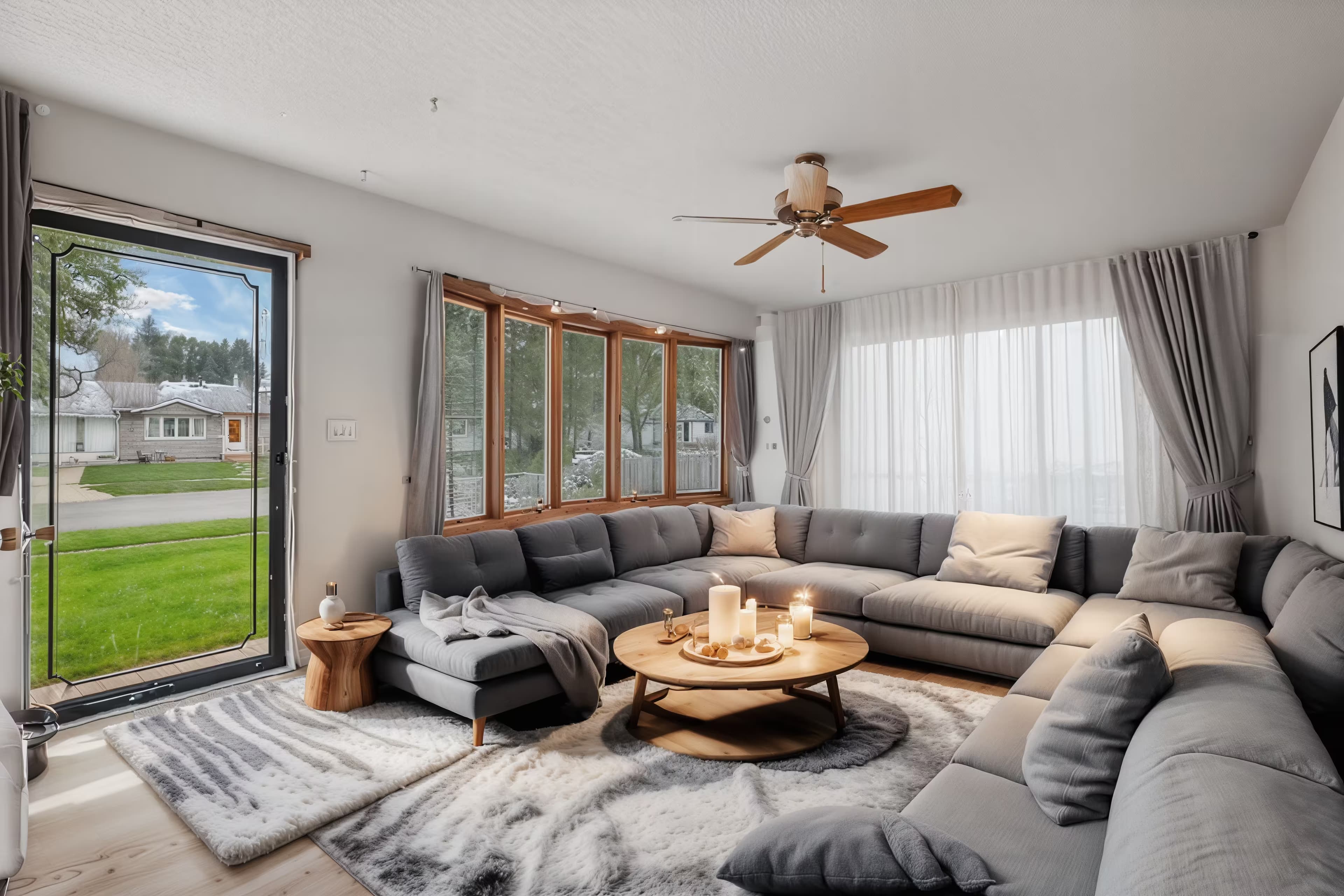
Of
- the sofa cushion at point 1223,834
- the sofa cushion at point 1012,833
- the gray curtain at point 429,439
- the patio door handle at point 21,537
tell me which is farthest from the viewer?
the gray curtain at point 429,439

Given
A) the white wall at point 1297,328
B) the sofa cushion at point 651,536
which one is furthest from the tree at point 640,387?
the white wall at point 1297,328

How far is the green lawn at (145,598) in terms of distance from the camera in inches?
121

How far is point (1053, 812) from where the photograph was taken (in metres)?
1.59

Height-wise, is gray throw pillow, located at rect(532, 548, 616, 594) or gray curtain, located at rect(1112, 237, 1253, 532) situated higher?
gray curtain, located at rect(1112, 237, 1253, 532)

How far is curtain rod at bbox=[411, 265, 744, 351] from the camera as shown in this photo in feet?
14.3

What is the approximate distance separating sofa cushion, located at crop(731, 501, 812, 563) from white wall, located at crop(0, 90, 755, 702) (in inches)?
101

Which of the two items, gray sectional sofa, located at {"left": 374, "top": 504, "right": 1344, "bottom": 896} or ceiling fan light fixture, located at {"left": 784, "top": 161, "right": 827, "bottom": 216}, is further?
ceiling fan light fixture, located at {"left": 784, "top": 161, "right": 827, "bottom": 216}

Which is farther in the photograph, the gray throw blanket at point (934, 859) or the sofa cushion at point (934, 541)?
the sofa cushion at point (934, 541)

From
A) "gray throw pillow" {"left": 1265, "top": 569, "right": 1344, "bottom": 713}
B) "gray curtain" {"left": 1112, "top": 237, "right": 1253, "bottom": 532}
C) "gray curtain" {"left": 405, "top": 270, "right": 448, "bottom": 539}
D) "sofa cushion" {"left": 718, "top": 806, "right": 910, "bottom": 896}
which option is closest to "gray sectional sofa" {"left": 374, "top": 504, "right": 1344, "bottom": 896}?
"gray throw pillow" {"left": 1265, "top": 569, "right": 1344, "bottom": 713}

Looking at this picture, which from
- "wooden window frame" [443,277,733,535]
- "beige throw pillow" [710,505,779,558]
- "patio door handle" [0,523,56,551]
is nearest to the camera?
"patio door handle" [0,523,56,551]

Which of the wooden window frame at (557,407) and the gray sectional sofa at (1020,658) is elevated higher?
the wooden window frame at (557,407)

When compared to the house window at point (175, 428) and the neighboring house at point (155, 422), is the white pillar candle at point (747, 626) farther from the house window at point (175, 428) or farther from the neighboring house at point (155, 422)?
the house window at point (175, 428)

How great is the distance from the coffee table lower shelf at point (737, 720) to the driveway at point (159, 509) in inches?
88.4

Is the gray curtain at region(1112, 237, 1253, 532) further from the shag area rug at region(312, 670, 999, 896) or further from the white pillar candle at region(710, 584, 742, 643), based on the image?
the white pillar candle at region(710, 584, 742, 643)
